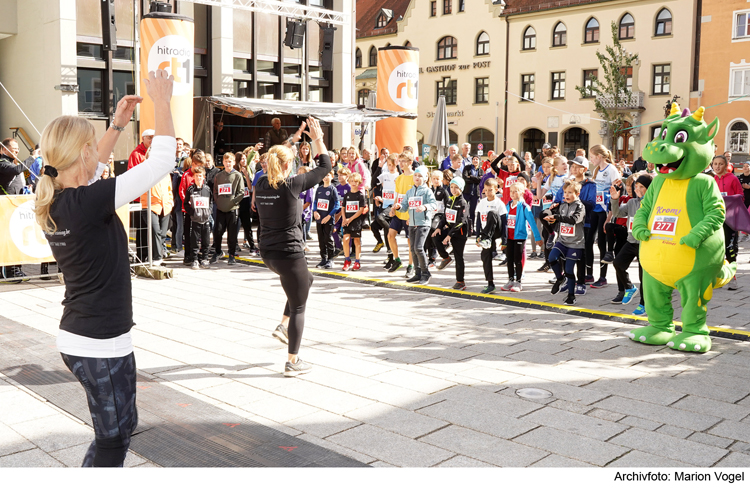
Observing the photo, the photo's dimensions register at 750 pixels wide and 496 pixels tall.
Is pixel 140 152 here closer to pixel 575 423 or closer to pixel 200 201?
pixel 200 201

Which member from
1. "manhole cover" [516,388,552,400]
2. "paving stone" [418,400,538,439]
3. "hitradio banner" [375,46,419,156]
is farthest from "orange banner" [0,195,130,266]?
"hitradio banner" [375,46,419,156]

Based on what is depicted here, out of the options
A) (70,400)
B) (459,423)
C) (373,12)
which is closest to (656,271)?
(459,423)

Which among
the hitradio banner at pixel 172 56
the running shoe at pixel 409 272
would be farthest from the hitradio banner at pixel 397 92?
the running shoe at pixel 409 272

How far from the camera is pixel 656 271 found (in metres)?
7.16

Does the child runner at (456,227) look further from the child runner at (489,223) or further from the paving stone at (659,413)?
the paving stone at (659,413)

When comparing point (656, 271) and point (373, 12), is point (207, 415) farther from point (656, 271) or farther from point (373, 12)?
point (373, 12)

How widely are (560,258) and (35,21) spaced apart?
713 inches

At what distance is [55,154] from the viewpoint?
3098 mm

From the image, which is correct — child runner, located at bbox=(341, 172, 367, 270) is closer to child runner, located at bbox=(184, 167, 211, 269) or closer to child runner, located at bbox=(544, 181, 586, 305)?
child runner, located at bbox=(184, 167, 211, 269)

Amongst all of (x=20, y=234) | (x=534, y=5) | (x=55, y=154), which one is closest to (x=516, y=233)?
(x=20, y=234)

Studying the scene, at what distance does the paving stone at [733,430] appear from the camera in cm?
476

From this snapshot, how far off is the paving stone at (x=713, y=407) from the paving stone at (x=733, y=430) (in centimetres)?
13

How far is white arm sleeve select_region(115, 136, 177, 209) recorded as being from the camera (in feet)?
10.1

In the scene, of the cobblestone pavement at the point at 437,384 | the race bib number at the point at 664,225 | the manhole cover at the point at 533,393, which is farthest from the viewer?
the race bib number at the point at 664,225
